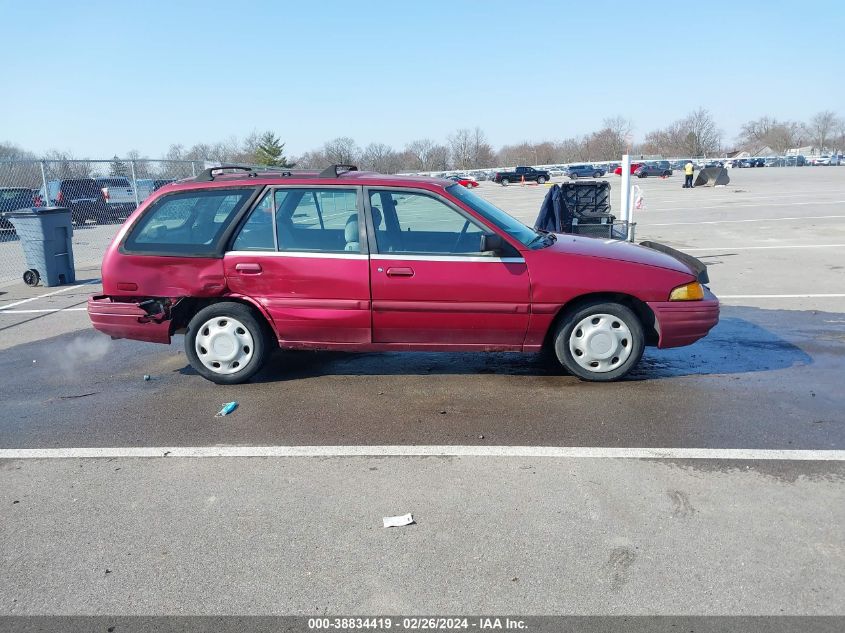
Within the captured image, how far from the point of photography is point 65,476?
13.6 ft

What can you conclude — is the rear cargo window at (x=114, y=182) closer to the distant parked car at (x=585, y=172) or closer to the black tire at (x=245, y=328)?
the black tire at (x=245, y=328)

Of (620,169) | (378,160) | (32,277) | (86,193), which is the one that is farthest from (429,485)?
(378,160)

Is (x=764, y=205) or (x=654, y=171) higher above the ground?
(x=654, y=171)

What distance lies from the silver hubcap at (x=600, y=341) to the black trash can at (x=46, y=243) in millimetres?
9088

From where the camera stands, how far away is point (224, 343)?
18.5 ft

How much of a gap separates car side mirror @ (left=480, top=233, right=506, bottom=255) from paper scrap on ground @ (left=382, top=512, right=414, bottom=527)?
2369 mm

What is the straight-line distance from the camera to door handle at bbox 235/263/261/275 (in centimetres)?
555

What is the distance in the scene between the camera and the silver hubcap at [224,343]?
5652 mm

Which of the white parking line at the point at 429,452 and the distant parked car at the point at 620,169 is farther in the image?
the distant parked car at the point at 620,169

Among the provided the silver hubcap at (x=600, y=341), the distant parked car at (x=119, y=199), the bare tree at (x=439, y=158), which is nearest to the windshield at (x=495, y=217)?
the silver hubcap at (x=600, y=341)

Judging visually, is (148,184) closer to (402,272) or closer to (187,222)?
(187,222)

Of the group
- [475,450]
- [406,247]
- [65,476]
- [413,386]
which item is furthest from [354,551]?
[406,247]

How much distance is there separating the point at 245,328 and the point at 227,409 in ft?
2.52

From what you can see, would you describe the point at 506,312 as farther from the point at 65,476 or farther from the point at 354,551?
the point at 65,476
